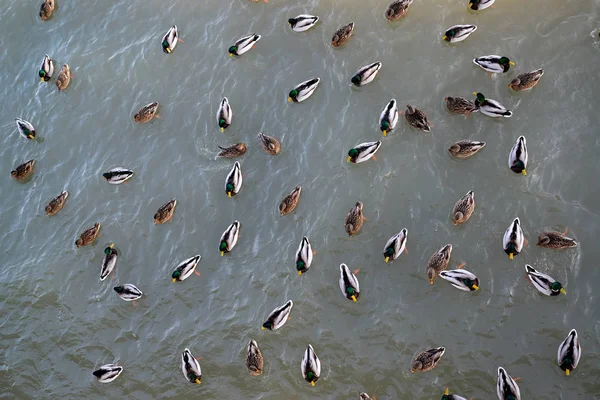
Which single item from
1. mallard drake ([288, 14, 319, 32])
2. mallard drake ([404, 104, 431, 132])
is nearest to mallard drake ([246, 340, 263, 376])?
mallard drake ([404, 104, 431, 132])

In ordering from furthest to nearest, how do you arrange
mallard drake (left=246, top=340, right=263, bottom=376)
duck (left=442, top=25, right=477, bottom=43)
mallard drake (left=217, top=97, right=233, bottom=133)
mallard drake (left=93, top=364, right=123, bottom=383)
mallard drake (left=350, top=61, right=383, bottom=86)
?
mallard drake (left=217, top=97, right=233, bottom=133), mallard drake (left=350, top=61, right=383, bottom=86), duck (left=442, top=25, right=477, bottom=43), mallard drake (left=93, top=364, right=123, bottom=383), mallard drake (left=246, top=340, right=263, bottom=376)

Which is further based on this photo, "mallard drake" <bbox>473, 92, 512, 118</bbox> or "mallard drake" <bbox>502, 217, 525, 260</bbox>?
"mallard drake" <bbox>473, 92, 512, 118</bbox>

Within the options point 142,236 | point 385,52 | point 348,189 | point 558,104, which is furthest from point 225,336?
point 558,104

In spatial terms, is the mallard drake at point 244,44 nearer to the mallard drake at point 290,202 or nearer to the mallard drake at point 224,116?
the mallard drake at point 224,116

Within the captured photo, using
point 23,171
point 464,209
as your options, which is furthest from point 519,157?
point 23,171

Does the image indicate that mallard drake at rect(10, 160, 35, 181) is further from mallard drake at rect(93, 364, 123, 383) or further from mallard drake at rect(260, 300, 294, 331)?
mallard drake at rect(260, 300, 294, 331)

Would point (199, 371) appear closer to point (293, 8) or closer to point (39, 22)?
point (293, 8)
